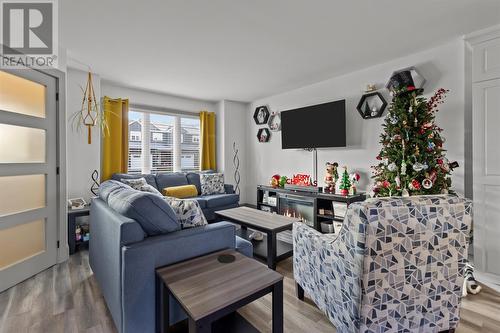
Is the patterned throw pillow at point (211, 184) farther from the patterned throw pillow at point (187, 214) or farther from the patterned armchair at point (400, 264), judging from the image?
the patterned armchair at point (400, 264)

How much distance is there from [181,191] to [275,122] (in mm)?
2288

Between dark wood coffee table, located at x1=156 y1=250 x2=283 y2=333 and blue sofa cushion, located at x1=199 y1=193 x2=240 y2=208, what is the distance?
2434mm

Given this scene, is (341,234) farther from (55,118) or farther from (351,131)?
(55,118)

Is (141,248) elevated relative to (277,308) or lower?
elevated

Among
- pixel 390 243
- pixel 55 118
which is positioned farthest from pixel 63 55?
pixel 390 243

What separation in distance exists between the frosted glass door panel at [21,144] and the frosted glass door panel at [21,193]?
7.3 inches

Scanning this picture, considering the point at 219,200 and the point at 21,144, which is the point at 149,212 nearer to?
the point at 21,144

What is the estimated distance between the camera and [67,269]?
2.46 metres

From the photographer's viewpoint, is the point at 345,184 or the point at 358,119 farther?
the point at 358,119

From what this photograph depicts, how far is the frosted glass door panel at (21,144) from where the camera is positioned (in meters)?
2.16

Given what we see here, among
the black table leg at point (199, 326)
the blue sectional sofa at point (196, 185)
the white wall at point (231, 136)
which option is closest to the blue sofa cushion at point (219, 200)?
the blue sectional sofa at point (196, 185)

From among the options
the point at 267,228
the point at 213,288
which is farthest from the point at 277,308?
the point at 267,228

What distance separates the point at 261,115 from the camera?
16.4ft

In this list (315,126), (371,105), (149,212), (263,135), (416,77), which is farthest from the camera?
(263,135)
